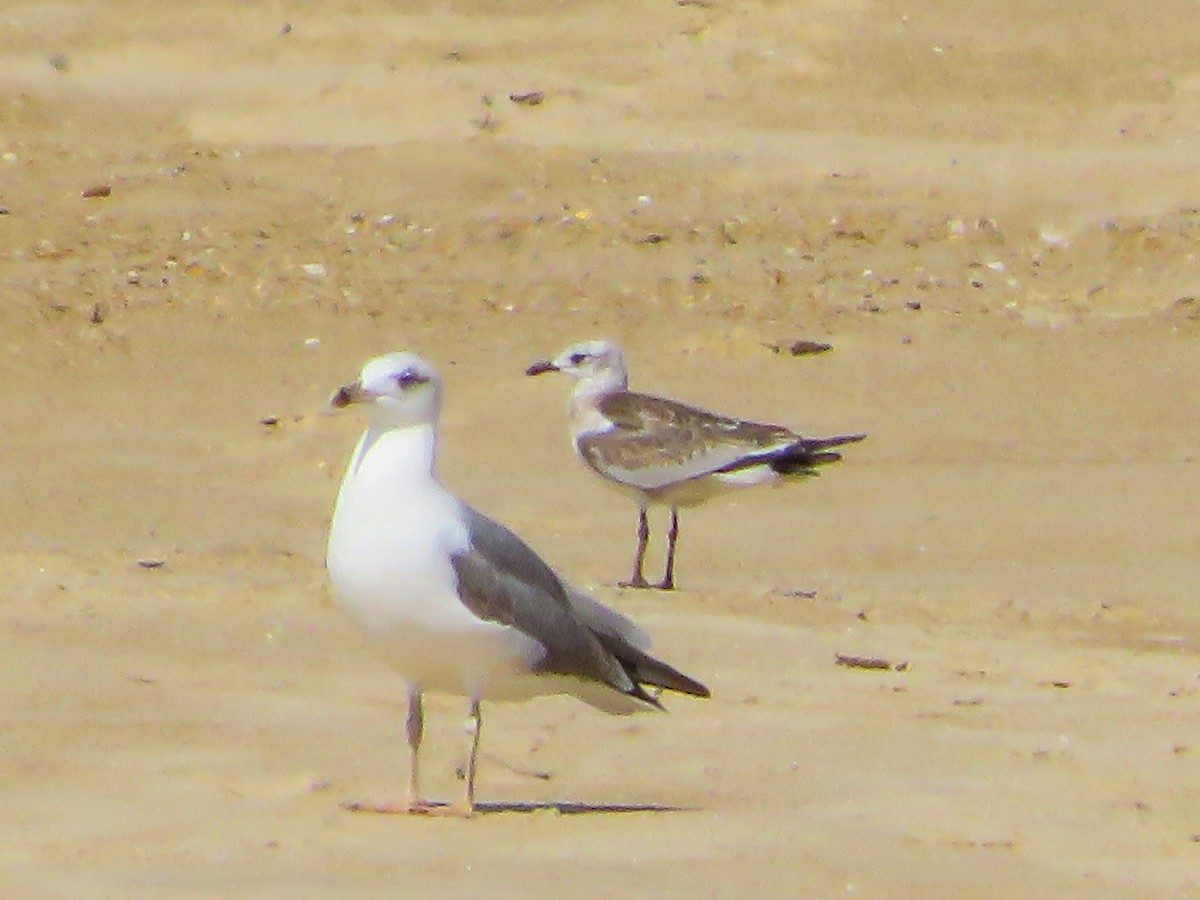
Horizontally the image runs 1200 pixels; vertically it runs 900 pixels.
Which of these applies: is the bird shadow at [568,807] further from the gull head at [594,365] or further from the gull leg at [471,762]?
the gull head at [594,365]

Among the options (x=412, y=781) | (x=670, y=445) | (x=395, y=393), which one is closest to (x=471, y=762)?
(x=412, y=781)

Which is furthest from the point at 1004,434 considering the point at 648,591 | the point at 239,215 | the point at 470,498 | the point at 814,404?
the point at 239,215

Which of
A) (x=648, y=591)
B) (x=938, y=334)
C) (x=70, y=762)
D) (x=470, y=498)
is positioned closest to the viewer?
(x=70, y=762)

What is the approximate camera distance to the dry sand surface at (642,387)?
6.66 m

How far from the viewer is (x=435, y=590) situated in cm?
652

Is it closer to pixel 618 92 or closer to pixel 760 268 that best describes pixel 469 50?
pixel 618 92

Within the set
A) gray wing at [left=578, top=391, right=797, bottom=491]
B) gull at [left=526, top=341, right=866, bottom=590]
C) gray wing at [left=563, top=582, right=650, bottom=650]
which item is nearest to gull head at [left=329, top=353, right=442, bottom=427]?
gray wing at [left=563, top=582, right=650, bottom=650]

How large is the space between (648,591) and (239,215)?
8552mm

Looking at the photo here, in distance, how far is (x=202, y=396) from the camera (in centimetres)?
1509

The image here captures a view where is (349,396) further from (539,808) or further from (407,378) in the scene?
(539,808)

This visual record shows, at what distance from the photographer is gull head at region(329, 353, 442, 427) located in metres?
6.69

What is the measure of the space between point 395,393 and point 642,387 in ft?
27.6

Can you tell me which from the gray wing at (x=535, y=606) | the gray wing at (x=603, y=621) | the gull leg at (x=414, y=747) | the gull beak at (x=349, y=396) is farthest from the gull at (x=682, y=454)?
the gull beak at (x=349, y=396)

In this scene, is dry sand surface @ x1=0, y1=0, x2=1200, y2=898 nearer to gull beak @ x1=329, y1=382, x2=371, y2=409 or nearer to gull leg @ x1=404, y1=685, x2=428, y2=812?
gull leg @ x1=404, y1=685, x2=428, y2=812
